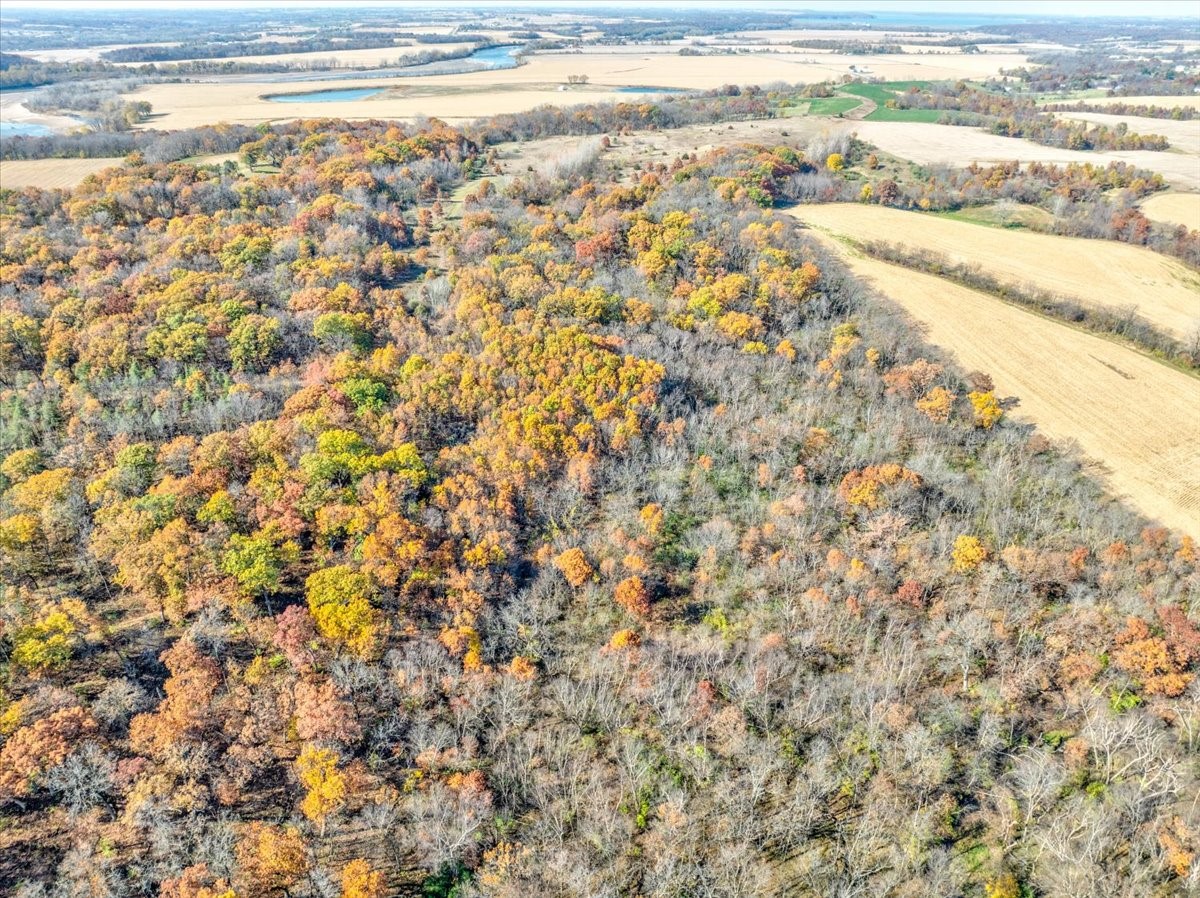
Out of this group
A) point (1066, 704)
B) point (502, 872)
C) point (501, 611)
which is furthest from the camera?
point (501, 611)

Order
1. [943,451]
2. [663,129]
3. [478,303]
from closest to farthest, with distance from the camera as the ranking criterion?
[943,451] → [478,303] → [663,129]

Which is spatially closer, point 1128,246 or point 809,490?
point 809,490

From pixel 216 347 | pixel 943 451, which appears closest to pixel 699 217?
pixel 943 451

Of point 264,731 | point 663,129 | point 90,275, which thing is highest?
point 663,129

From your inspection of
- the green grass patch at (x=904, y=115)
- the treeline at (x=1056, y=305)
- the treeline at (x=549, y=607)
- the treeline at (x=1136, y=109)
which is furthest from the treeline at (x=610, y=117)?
the treeline at (x=549, y=607)

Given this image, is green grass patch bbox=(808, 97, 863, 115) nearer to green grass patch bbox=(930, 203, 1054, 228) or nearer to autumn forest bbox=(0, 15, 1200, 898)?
green grass patch bbox=(930, 203, 1054, 228)

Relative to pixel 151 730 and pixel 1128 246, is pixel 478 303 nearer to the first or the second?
pixel 151 730

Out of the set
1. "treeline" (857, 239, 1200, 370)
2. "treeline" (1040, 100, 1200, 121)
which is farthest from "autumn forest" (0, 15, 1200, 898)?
"treeline" (1040, 100, 1200, 121)

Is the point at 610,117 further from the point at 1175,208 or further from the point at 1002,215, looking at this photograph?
the point at 1175,208

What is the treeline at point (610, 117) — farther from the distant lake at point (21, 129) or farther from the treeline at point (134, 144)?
the distant lake at point (21, 129)
